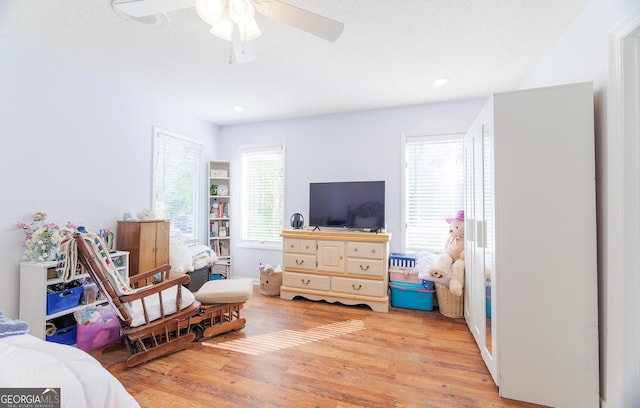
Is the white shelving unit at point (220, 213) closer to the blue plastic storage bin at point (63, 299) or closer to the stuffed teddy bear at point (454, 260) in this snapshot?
the blue plastic storage bin at point (63, 299)

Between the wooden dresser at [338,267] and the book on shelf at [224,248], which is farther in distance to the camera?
the book on shelf at [224,248]

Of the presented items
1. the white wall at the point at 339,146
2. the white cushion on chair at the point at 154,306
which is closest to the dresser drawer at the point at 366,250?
the white wall at the point at 339,146

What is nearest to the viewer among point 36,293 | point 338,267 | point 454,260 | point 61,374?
point 61,374

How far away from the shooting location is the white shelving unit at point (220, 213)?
4141 mm

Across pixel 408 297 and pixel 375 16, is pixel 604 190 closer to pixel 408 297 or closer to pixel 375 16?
pixel 375 16

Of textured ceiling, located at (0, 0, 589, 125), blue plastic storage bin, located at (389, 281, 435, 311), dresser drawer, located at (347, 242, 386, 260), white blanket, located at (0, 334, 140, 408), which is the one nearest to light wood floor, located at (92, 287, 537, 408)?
blue plastic storage bin, located at (389, 281, 435, 311)

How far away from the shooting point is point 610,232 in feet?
4.88

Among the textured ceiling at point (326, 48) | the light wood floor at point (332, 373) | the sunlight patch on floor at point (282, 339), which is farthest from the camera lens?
the sunlight patch on floor at point (282, 339)

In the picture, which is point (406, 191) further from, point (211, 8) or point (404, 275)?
point (211, 8)

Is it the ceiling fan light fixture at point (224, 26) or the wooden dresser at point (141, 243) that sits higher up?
the ceiling fan light fixture at point (224, 26)

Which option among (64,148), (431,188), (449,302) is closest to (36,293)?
(64,148)

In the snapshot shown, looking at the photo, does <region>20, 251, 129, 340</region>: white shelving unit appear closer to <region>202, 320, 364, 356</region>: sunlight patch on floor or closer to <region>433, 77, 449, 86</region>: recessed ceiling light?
<region>202, 320, 364, 356</region>: sunlight patch on floor

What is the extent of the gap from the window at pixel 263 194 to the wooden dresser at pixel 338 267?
0.76 m

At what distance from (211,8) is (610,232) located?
2476 millimetres
